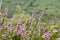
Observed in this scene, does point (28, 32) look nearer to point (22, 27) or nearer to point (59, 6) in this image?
point (22, 27)

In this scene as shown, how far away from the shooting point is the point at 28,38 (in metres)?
1.99

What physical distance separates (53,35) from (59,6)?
2782cm

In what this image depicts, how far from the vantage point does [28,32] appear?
6.76ft

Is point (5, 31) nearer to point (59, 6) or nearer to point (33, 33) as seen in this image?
point (33, 33)

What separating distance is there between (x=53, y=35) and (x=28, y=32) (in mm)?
239

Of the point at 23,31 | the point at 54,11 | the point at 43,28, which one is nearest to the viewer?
the point at 23,31

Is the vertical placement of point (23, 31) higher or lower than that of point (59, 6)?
higher

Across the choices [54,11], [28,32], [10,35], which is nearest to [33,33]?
[28,32]

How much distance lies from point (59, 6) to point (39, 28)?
2790cm

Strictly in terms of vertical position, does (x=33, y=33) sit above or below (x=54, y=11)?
above

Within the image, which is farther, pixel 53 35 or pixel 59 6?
pixel 59 6

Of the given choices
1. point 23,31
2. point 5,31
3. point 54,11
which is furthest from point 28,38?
point 54,11

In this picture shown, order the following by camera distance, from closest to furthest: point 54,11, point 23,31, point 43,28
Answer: point 23,31 < point 43,28 < point 54,11

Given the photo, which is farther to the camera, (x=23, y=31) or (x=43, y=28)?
(x=43, y=28)
